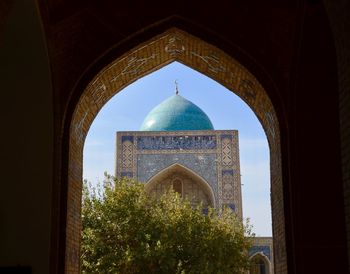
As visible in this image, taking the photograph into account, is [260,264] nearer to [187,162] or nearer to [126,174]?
[187,162]

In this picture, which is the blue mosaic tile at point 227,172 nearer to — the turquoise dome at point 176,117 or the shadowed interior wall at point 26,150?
the turquoise dome at point 176,117

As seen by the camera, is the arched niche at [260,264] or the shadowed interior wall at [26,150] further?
the arched niche at [260,264]

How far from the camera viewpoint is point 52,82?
16.7 ft

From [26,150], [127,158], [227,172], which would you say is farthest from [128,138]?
[26,150]

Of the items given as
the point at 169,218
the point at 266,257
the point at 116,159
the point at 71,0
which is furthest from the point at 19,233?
the point at 266,257

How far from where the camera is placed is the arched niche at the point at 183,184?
1997 centimetres

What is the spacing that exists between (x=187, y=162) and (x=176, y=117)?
2232mm

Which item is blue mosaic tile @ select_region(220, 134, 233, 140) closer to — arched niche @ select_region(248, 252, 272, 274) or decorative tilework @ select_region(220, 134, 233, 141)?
decorative tilework @ select_region(220, 134, 233, 141)

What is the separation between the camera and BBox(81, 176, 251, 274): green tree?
12.5 m

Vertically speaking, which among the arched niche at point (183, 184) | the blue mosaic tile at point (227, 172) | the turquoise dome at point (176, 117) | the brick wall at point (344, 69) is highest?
the turquoise dome at point (176, 117)

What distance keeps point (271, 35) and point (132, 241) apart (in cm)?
852

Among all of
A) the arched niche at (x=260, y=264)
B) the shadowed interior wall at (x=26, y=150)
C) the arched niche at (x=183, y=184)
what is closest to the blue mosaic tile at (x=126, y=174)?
the arched niche at (x=183, y=184)

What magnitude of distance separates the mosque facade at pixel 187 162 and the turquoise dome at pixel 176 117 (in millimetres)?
703

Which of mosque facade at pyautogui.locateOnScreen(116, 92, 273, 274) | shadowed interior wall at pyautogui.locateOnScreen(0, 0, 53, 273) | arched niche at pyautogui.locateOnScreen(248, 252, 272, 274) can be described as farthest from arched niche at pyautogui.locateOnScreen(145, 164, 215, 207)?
shadowed interior wall at pyautogui.locateOnScreen(0, 0, 53, 273)
